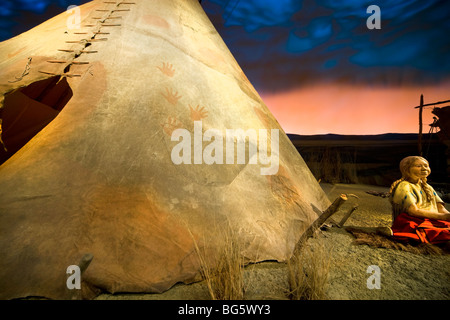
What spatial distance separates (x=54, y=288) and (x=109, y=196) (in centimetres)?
69

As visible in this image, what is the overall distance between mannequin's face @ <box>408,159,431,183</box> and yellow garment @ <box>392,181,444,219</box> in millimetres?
105

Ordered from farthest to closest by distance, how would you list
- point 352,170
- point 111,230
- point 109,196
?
point 352,170 → point 109,196 → point 111,230

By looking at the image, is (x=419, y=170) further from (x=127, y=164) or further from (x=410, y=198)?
(x=127, y=164)

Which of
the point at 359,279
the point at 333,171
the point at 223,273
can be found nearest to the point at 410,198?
the point at 359,279

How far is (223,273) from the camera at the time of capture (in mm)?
1566

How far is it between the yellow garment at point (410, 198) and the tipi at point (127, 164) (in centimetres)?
86

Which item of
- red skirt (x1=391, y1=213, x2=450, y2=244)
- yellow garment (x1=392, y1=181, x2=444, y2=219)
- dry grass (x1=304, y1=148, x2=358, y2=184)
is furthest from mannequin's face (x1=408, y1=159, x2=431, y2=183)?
dry grass (x1=304, y1=148, x2=358, y2=184)

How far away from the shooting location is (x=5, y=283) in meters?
1.36

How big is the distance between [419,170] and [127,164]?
314cm

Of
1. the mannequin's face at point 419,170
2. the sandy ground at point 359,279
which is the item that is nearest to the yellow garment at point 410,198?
the mannequin's face at point 419,170

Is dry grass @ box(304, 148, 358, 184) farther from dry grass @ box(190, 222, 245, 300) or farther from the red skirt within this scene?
dry grass @ box(190, 222, 245, 300)

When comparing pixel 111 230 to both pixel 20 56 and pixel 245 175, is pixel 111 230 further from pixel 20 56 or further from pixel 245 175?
pixel 20 56

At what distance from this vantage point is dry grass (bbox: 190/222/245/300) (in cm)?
143
